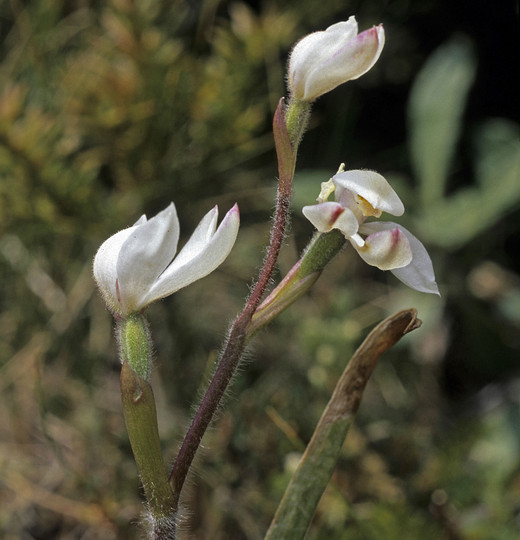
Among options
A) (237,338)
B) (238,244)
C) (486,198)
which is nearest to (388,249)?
(237,338)

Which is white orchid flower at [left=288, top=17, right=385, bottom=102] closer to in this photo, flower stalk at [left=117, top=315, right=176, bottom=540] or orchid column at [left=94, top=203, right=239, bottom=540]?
orchid column at [left=94, top=203, right=239, bottom=540]

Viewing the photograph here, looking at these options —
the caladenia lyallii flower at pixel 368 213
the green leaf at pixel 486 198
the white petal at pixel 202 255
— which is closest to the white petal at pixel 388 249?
Answer: the caladenia lyallii flower at pixel 368 213

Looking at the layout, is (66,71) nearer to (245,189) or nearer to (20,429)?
(245,189)

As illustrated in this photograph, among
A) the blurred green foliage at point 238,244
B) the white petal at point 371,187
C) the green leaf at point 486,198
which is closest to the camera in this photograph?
the white petal at point 371,187

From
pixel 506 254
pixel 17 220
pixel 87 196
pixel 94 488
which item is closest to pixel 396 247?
pixel 94 488

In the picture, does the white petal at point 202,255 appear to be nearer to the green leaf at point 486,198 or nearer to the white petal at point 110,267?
the white petal at point 110,267

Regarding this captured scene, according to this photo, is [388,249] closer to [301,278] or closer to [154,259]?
[301,278]

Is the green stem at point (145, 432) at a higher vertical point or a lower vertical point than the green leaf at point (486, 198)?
higher
